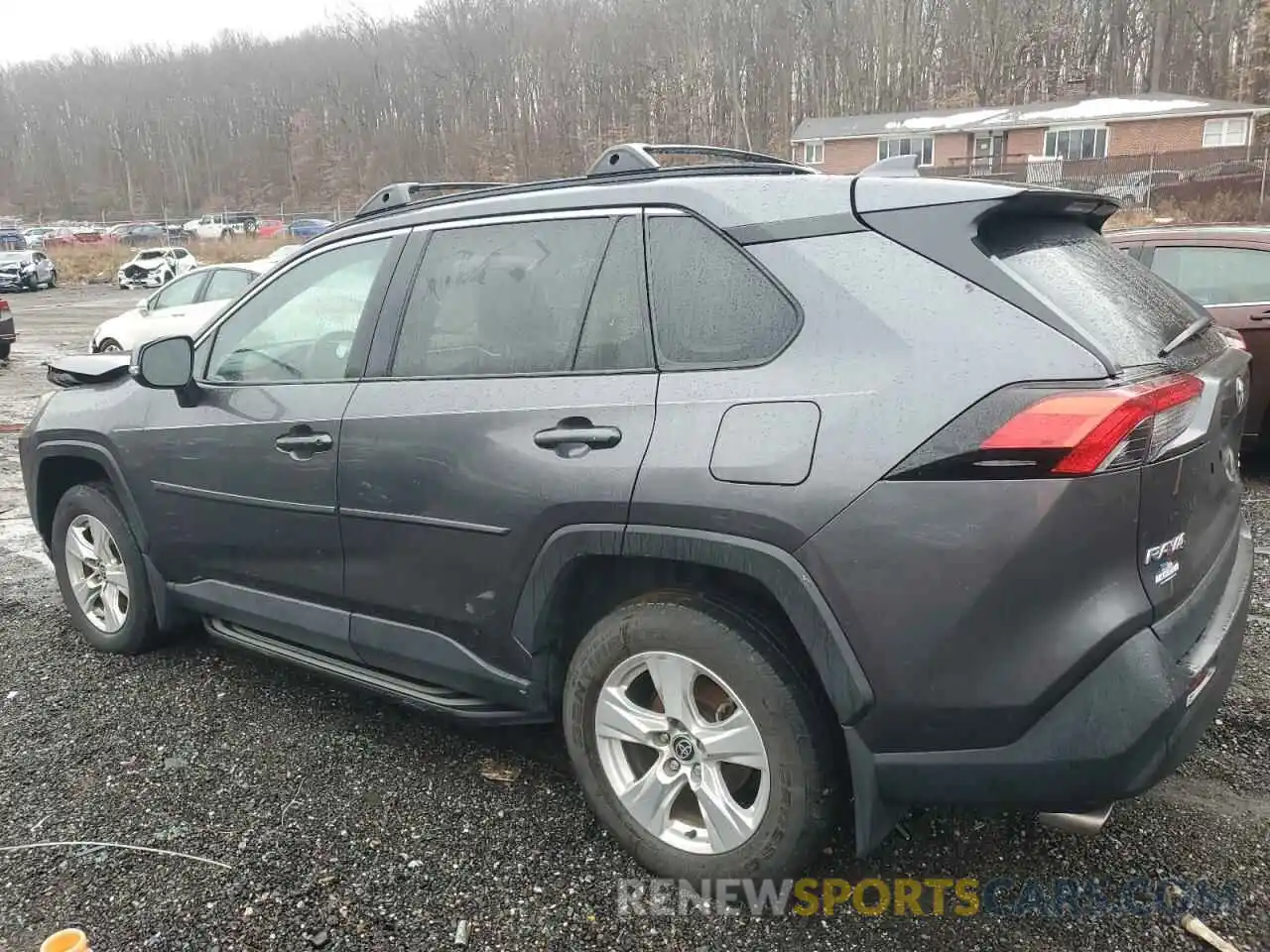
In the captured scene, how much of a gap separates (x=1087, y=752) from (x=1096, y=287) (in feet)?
3.51

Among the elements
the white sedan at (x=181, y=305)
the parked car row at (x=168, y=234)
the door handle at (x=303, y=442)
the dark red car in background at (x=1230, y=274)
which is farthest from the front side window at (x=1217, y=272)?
the parked car row at (x=168, y=234)

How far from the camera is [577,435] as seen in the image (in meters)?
2.39

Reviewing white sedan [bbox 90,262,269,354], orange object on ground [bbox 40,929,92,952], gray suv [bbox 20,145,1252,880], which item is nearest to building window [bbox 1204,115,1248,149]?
white sedan [bbox 90,262,269,354]

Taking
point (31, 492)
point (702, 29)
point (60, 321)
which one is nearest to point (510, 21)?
point (702, 29)

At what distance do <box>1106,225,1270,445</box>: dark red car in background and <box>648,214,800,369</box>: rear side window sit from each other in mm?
4607

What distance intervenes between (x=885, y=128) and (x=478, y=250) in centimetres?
5079

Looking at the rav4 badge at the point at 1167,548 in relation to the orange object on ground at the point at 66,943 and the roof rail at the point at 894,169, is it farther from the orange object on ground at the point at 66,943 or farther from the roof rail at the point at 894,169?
the orange object on ground at the point at 66,943

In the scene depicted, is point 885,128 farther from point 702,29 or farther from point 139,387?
point 139,387

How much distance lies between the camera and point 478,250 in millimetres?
2836

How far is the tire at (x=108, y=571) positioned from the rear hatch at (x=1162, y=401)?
11.3 feet

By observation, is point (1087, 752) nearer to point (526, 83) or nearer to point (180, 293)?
point (180, 293)

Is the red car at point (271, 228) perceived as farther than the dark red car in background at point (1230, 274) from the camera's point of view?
Yes

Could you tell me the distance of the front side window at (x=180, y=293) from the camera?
12945mm

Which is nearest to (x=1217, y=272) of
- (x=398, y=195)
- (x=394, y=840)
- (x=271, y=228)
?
(x=398, y=195)
